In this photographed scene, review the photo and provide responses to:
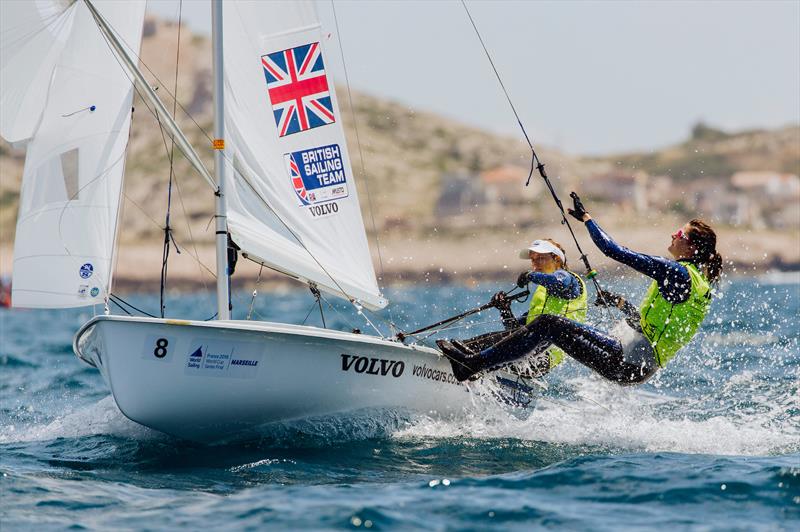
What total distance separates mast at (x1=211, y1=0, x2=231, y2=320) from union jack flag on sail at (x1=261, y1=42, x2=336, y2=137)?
34cm

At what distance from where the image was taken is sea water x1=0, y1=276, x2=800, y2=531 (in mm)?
5031

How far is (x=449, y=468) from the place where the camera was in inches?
247

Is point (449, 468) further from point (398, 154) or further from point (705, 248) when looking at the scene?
point (398, 154)

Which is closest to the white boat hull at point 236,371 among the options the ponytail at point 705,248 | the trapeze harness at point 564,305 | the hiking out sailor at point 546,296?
the hiking out sailor at point 546,296

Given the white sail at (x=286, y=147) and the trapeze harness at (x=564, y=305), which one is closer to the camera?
the white sail at (x=286, y=147)

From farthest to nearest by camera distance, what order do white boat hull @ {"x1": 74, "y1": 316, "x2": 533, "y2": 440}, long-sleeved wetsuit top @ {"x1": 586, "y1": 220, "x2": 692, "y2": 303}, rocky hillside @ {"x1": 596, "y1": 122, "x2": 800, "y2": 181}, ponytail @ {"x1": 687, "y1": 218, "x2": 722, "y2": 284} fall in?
1. rocky hillside @ {"x1": 596, "y1": 122, "x2": 800, "y2": 181}
2. ponytail @ {"x1": 687, "y1": 218, "x2": 722, "y2": 284}
3. long-sleeved wetsuit top @ {"x1": 586, "y1": 220, "x2": 692, "y2": 303}
4. white boat hull @ {"x1": 74, "y1": 316, "x2": 533, "y2": 440}

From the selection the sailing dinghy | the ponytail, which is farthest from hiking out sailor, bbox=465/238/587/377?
the ponytail

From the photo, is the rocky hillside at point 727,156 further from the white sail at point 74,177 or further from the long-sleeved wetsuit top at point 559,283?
the white sail at point 74,177

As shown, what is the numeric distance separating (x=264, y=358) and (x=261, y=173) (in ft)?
4.59

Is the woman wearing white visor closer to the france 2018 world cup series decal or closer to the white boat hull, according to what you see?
the white boat hull

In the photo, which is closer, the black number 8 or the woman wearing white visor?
the black number 8

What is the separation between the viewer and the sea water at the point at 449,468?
5.03 m

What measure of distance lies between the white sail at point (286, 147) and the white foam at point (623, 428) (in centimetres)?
139

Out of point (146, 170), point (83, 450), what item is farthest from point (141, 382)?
point (146, 170)
